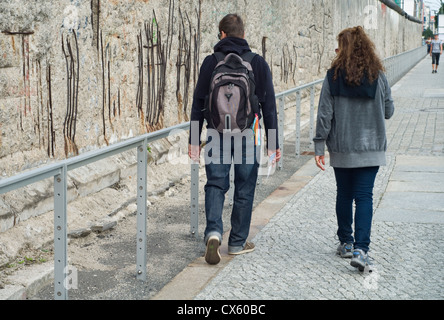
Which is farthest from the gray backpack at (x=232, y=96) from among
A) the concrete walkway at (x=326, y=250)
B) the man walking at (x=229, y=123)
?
the concrete walkway at (x=326, y=250)

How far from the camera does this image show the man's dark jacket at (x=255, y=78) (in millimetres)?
4824

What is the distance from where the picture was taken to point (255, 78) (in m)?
4.84

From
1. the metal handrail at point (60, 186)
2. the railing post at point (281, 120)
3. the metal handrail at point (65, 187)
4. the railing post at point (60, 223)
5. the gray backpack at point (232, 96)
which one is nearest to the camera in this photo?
the metal handrail at point (60, 186)

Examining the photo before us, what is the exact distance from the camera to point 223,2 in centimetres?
897

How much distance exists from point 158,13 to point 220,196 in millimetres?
2743

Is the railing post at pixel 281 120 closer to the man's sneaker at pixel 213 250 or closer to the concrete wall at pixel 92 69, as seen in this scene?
the concrete wall at pixel 92 69

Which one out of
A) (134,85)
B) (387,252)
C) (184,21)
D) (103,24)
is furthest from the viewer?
(184,21)

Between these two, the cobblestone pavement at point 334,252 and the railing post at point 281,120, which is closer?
the cobblestone pavement at point 334,252

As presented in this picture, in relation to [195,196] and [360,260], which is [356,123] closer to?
[360,260]

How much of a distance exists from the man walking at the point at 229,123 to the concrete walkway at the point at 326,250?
0.35 m

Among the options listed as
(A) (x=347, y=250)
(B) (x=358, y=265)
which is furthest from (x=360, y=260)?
(A) (x=347, y=250)

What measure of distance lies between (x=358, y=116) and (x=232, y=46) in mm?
895
